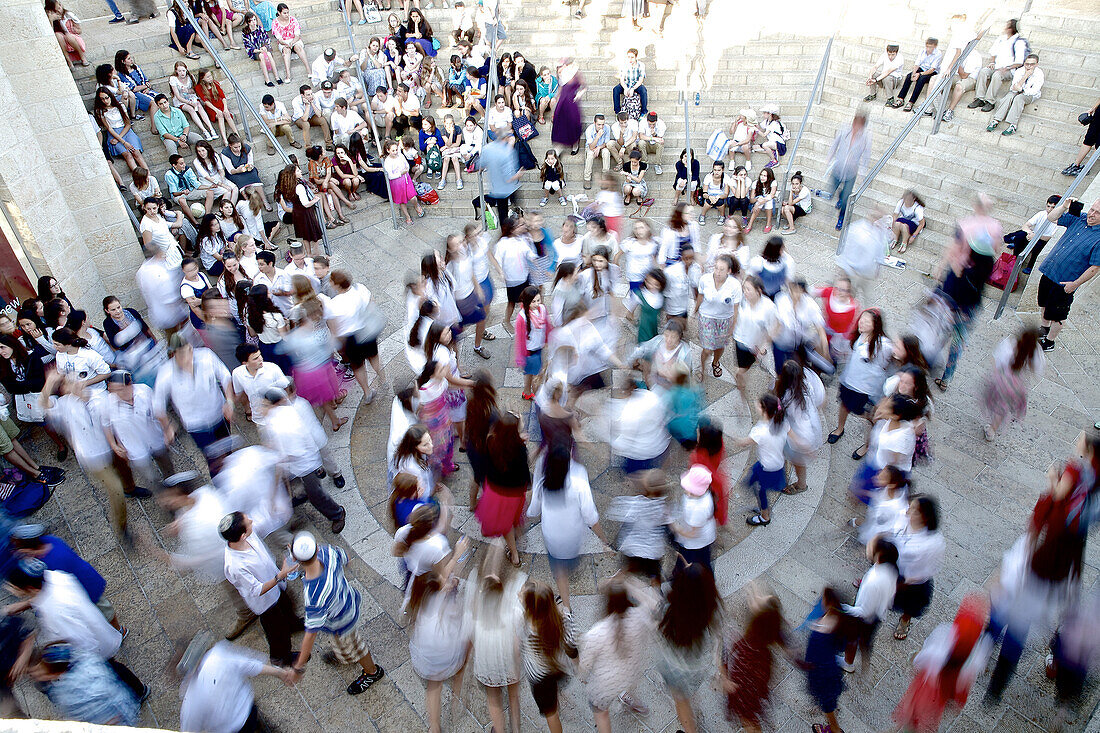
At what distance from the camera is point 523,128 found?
1177 centimetres

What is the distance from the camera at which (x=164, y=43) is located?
1162 centimetres

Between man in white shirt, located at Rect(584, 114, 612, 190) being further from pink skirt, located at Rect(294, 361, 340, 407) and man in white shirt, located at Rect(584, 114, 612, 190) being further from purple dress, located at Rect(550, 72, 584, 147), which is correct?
pink skirt, located at Rect(294, 361, 340, 407)

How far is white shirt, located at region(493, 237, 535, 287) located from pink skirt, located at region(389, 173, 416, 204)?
14.2ft

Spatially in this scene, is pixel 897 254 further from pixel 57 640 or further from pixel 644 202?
pixel 57 640

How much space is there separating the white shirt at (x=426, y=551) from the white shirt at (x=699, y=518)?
164cm

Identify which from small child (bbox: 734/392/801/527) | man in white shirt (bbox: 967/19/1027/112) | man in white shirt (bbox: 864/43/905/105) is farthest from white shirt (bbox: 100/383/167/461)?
man in white shirt (bbox: 967/19/1027/112)

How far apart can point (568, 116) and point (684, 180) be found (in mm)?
2255

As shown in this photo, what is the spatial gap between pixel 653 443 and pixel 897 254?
6675mm

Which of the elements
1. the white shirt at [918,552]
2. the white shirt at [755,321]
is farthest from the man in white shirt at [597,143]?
the white shirt at [918,552]

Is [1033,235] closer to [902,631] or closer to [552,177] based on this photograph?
[902,631]

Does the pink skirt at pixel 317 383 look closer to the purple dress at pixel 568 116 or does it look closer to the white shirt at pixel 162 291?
the white shirt at pixel 162 291

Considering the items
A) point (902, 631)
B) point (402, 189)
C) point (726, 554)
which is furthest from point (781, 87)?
point (902, 631)

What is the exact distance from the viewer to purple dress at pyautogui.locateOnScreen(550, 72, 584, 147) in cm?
1115

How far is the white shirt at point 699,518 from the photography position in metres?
4.48
